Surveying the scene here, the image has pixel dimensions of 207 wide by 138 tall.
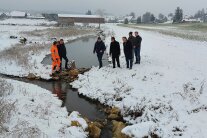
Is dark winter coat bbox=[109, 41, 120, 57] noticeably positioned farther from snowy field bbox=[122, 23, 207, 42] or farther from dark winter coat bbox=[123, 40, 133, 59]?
snowy field bbox=[122, 23, 207, 42]

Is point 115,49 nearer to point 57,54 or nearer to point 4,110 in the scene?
point 57,54

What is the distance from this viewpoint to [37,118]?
438 inches

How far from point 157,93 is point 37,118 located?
509 cm

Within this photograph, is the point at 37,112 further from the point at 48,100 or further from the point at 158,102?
the point at 158,102

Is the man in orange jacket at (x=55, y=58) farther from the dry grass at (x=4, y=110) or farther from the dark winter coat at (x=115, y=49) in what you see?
the dry grass at (x=4, y=110)

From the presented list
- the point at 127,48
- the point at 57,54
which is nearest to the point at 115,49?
the point at 127,48

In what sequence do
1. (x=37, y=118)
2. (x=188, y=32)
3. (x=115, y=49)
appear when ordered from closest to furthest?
(x=37, y=118)
(x=115, y=49)
(x=188, y=32)

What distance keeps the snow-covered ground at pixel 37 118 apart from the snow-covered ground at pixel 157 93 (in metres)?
2.02

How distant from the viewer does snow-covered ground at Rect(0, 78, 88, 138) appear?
9812 millimetres

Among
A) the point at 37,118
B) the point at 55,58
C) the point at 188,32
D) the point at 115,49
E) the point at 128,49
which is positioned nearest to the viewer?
the point at 37,118

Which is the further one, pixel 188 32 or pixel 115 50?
pixel 188 32

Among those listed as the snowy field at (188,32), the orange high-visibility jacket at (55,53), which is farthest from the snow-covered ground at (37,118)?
the snowy field at (188,32)

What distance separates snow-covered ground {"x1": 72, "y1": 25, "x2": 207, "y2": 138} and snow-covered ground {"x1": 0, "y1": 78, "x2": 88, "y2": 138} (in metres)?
2.02

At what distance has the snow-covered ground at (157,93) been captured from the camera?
33.7ft
